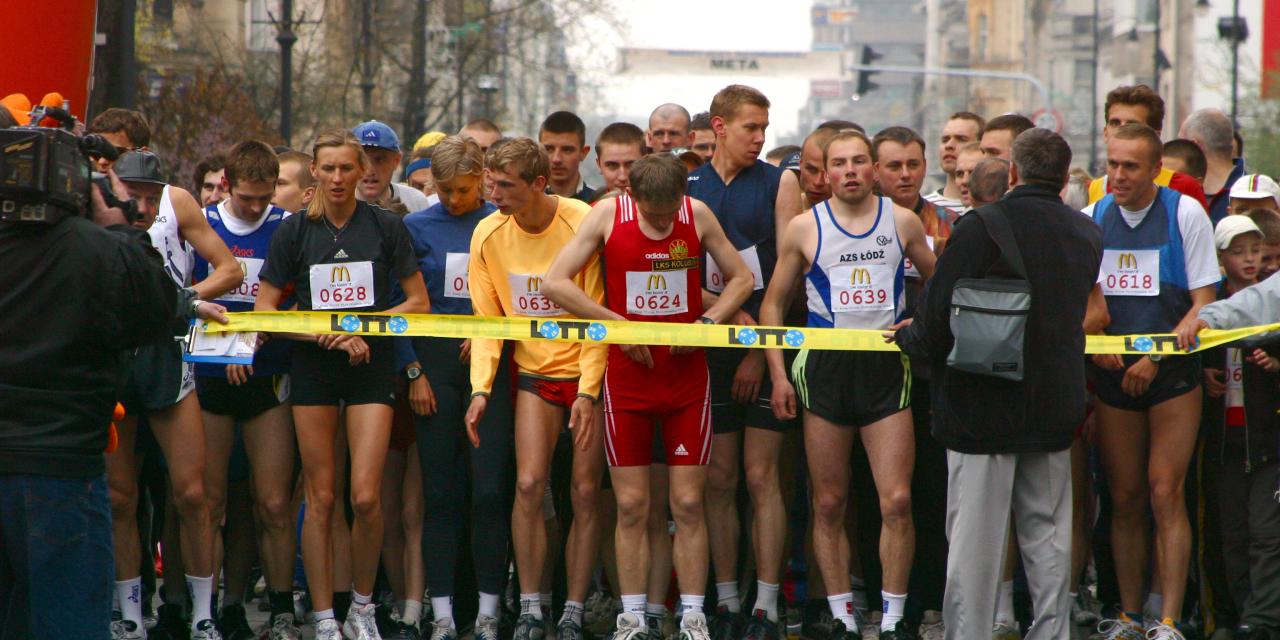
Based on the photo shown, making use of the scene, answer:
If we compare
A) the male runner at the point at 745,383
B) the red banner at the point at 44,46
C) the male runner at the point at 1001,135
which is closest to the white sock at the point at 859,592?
the male runner at the point at 745,383

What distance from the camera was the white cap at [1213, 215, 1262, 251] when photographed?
777 centimetres

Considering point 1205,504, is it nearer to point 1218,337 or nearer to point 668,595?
point 1218,337

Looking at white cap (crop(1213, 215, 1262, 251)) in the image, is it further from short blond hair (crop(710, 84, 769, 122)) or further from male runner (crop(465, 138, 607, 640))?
male runner (crop(465, 138, 607, 640))

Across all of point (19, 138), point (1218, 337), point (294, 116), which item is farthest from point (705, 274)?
point (294, 116)

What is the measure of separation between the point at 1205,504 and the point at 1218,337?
103 centimetres

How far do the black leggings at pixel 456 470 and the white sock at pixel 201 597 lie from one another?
1036 mm

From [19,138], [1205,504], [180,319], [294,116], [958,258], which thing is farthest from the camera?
[294,116]

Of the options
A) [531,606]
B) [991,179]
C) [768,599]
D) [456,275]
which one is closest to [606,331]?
[456,275]

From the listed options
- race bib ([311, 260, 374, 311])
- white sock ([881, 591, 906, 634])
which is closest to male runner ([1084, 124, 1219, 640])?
white sock ([881, 591, 906, 634])

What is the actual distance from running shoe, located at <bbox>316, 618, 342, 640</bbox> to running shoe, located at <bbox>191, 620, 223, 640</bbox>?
0.48 metres

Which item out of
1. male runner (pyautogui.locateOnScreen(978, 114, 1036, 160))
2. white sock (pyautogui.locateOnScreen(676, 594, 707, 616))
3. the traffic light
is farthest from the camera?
the traffic light

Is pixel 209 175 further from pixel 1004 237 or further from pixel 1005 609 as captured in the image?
pixel 1005 609

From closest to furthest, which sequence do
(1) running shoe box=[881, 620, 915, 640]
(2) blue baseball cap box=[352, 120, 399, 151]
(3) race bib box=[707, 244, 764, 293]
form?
1. (1) running shoe box=[881, 620, 915, 640]
2. (3) race bib box=[707, 244, 764, 293]
3. (2) blue baseball cap box=[352, 120, 399, 151]

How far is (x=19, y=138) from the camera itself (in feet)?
16.4
